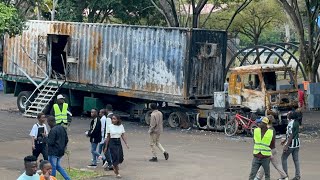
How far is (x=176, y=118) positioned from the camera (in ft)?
84.2

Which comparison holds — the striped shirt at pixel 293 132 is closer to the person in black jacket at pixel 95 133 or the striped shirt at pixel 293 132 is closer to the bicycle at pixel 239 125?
the person in black jacket at pixel 95 133

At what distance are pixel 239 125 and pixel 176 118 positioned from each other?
9.82 ft

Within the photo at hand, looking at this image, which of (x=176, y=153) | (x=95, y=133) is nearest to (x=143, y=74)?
(x=176, y=153)

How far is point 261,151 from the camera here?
1362cm

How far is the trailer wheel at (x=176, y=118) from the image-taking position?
25453 millimetres

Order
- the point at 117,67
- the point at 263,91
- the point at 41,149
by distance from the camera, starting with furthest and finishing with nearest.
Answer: the point at 117,67 → the point at 263,91 → the point at 41,149

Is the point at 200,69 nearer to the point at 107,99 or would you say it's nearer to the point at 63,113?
the point at 107,99

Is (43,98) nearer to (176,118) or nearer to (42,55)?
(42,55)

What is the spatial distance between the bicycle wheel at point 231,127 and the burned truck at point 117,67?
67.8 inches

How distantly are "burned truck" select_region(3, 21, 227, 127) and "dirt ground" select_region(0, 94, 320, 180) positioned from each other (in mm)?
1172

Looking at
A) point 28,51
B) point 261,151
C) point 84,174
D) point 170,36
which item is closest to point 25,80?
point 28,51

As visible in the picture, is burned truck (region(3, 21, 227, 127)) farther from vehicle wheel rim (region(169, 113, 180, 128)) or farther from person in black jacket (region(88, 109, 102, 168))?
A: person in black jacket (region(88, 109, 102, 168))

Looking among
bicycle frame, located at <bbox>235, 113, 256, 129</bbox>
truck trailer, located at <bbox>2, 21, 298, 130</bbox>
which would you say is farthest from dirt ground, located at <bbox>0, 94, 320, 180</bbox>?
truck trailer, located at <bbox>2, 21, 298, 130</bbox>

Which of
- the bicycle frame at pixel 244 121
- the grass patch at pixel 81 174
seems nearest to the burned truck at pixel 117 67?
the bicycle frame at pixel 244 121
